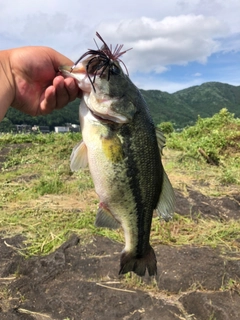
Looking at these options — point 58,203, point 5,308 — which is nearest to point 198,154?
point 58,203

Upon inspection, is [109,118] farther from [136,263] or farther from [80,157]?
[136,263]

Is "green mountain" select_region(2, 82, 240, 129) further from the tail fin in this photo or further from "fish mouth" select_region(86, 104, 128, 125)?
"fish mouth" select_region(86, 104, 128, 125)

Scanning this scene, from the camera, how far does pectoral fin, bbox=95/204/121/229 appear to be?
2654 millimetres

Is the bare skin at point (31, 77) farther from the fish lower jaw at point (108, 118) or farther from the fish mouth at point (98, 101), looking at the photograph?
the fish lower jaw at point (108, 118)

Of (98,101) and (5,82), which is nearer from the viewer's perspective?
(98,101)

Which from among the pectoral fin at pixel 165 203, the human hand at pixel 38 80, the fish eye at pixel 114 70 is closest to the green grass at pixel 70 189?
the human hand at pixel 38 80

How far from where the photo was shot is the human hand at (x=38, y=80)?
291 centimetres

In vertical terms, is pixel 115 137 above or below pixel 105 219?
above

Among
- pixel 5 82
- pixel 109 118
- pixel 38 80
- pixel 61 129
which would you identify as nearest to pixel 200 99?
pixel 61 129

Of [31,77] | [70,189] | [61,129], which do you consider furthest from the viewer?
[61,129]

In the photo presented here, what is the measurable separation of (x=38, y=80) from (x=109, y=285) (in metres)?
3.18

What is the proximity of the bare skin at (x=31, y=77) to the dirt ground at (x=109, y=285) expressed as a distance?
2.81 metres

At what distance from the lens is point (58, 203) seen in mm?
7668

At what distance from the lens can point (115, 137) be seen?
2.46 m
